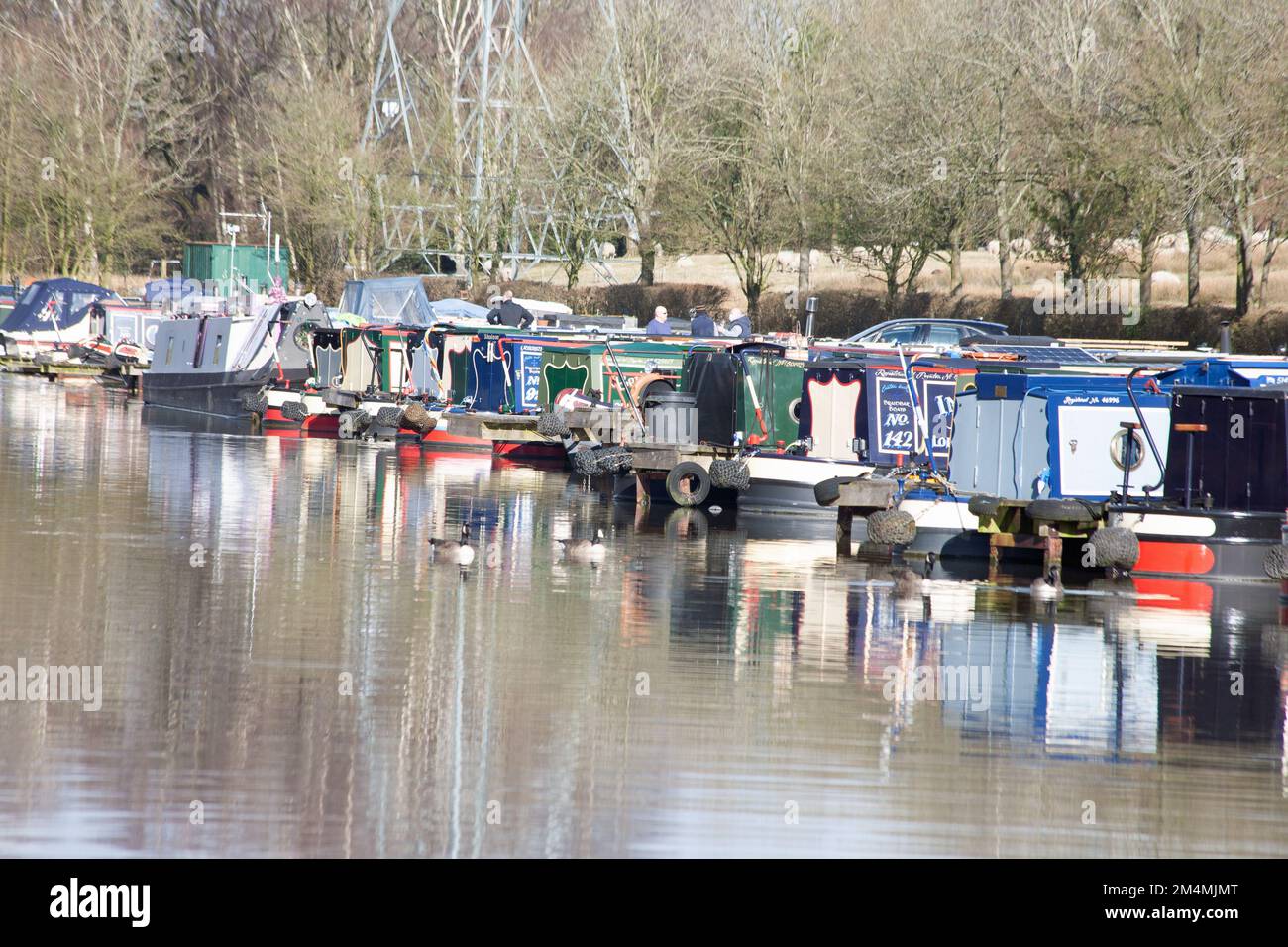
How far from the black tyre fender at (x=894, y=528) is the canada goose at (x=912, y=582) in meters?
1.34

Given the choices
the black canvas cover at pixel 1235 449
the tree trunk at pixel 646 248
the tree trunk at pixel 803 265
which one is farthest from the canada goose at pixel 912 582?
the tree trunk at pixel 646 248

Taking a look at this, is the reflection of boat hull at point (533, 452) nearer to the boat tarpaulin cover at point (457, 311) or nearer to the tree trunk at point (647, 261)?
the boat tarpaulin cover at point (457, 311)

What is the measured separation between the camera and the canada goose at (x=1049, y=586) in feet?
61.2

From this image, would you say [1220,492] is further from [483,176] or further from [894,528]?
[483,176]

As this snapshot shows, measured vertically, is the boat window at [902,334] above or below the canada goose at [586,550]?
above

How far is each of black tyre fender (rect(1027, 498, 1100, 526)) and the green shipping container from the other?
48.2m

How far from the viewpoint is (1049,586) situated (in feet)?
62.0

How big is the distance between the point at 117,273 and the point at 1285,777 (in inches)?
2857

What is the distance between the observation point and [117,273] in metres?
78.7

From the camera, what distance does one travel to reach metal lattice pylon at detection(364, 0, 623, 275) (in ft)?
218

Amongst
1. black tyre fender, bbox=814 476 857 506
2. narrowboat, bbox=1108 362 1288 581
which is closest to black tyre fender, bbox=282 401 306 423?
black tyre fender, bbox=814 476 857 506

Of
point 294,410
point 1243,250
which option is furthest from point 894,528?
point 1243,250
